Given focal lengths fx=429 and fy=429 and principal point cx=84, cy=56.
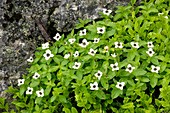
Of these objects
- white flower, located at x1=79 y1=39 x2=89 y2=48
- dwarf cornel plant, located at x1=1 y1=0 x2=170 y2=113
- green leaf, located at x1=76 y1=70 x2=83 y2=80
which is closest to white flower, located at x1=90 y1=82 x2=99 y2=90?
dwarf cornel plant, located at x1=1 y1=0 x2=170 y2=113

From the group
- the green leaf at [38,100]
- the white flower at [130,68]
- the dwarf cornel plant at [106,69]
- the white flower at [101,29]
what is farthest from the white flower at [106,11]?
the green leaf at [38,100]

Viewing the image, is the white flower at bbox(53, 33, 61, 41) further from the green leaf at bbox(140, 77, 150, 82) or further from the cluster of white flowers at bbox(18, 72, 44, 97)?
the green leaf at bbox(140, 77, 150, 82)

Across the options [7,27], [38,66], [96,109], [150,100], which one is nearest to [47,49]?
[38,66]

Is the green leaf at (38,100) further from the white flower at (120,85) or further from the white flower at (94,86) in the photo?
the white flower at (120,85)

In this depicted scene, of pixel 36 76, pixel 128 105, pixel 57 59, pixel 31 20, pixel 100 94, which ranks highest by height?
pixel 31 20

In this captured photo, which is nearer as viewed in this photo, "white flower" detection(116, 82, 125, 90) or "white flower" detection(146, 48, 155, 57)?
"white flower" detection(116, 82, 125, 90)

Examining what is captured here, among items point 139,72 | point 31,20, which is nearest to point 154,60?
point 139,72

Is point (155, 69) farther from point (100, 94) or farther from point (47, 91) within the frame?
point (47, 91)
